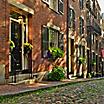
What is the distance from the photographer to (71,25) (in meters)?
25.7

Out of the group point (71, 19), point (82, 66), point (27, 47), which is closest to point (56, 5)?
point (71, 19)

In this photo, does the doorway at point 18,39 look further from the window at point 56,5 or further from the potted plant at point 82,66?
the potted plant at point 82,66

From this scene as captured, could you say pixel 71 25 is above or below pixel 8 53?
above

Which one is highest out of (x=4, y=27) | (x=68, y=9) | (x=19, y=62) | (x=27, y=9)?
(x=68, y=9)

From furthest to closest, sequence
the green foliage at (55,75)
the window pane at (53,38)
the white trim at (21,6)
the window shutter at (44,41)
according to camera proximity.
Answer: the window pane at (53,38), the window shutter at (44,41), the green foliage at (55,75), the white trim at (21,6)

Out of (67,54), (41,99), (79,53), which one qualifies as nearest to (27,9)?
(41,99)

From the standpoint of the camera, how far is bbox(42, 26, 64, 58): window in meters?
18.2

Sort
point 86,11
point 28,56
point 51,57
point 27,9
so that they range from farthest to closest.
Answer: point 86,11 < point 51,57 < point 28,56 < point 27,9

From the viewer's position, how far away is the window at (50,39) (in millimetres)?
18219

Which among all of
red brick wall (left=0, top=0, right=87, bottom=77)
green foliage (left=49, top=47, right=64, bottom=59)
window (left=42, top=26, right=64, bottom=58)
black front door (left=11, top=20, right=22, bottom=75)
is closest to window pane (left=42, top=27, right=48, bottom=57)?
window (left=42, top=26, right=64, bottom=58)

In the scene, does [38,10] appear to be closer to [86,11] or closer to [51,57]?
[51,57]

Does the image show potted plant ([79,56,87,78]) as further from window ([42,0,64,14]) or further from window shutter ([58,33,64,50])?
window ([42,0,64,14])

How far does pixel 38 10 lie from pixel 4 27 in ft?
14.7

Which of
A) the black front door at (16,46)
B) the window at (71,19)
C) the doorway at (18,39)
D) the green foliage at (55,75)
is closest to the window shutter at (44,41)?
→ the green foliage at (55,75)
